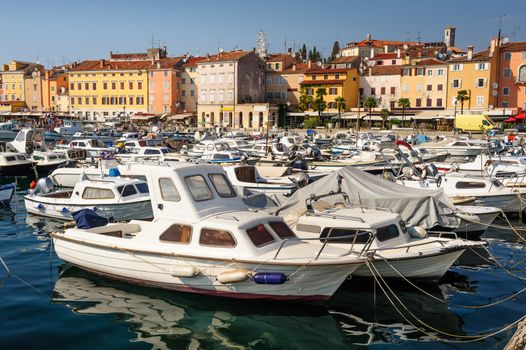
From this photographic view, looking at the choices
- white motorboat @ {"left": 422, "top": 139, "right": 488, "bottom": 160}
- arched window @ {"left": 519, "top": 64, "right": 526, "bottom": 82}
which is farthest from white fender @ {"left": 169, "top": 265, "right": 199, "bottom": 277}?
arched window @ {"left": 519, "top": 64, "right": 526, "bottom": 82}

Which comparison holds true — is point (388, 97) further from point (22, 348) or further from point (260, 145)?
point (22, 348)

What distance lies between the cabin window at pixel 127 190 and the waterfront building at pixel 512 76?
69702 mm

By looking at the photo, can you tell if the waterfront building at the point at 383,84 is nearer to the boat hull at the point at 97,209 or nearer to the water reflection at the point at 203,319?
the boat hull at the point at 97,209

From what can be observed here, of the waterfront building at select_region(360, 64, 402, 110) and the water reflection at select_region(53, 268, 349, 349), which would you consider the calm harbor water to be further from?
the waterfront building at select_region(360, 64, 402, 110)

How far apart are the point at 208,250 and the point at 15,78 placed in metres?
120

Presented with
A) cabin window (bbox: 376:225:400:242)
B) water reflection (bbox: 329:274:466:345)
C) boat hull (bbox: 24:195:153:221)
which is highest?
cabin window (bbox: 376:225:400:242)

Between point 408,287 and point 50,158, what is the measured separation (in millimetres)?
32245

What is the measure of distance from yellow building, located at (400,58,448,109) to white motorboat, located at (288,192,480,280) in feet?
241

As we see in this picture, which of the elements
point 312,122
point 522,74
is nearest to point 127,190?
point 312,122

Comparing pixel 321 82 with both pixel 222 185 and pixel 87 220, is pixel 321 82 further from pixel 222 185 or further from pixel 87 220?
pixel 222 185

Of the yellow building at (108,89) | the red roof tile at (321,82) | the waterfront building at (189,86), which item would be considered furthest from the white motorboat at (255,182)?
the yellow building at (108,89)

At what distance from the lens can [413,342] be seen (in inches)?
482

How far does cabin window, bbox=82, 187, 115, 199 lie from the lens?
23125 mm

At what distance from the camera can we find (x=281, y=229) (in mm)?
14500
